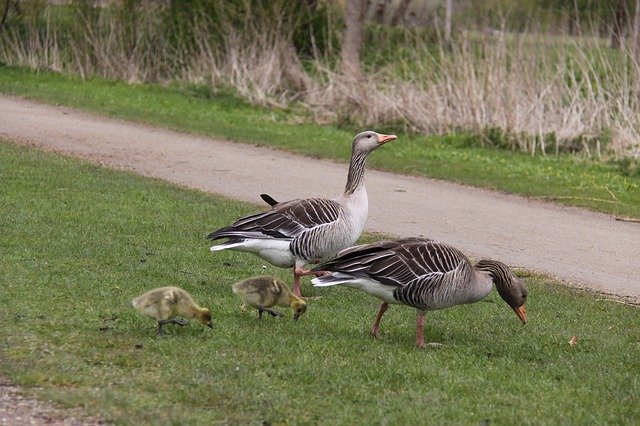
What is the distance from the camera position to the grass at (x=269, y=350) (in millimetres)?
6207

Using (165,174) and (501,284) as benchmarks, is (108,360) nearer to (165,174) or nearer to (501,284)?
(501,284)

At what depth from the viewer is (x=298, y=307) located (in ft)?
26.9

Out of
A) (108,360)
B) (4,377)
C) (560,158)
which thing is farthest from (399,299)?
(560,158)

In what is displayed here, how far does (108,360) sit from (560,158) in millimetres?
13061

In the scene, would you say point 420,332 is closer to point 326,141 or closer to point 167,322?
point 167,322

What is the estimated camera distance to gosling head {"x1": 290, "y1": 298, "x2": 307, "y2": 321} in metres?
8.20

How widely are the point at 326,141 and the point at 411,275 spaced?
12547 millimetres

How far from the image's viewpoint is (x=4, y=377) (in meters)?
6.44

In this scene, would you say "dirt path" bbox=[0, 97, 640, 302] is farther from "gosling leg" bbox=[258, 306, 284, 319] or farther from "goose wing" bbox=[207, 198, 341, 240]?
"gosling leg" bbox=[258, 306, 284, 319]

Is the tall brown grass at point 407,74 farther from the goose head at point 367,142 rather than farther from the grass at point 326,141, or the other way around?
the goose head at point 367,142

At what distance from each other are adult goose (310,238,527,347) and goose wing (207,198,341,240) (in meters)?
1.10

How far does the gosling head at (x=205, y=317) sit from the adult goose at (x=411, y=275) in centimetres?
74

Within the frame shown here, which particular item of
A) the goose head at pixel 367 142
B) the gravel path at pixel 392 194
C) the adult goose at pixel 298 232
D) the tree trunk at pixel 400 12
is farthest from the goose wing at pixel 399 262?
the tree trunk at pixel 400 12

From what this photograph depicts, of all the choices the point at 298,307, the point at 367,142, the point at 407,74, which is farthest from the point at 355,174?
the point at 407,74
